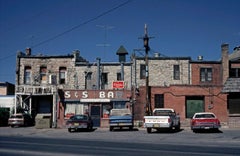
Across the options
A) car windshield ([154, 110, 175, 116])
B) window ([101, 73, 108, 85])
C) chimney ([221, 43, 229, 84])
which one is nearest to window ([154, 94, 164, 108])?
car windshield ([154, 110, 175, 116])

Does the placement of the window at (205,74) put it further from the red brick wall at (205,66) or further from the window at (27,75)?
the window at (27,75)

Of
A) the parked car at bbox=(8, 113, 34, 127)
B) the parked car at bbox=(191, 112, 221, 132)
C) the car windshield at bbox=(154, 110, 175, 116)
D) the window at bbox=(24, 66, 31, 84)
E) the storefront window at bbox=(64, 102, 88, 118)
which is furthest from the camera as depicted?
the window at bbox=(24, 66, 31, 84)

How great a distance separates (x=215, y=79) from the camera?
128 feet

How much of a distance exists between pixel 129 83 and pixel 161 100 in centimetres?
720

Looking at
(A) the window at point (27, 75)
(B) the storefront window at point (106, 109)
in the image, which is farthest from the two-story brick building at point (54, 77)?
(B) the storefront window at point (106, 109)

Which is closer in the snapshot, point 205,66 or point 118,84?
point 118,84

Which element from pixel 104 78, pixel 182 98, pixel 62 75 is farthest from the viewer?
pixel 62 75

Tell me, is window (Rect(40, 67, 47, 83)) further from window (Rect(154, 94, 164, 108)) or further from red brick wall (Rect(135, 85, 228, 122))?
window (Rect(154, 94, 164, 108))

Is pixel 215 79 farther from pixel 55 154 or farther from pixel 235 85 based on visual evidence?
pixel 55 154

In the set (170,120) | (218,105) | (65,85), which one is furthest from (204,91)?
(65,85)

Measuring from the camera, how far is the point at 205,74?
3947 cm

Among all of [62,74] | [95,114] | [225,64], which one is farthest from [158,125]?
[62,74]

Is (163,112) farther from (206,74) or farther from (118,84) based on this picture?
(206,74)

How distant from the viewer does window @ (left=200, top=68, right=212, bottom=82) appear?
1548 inches
